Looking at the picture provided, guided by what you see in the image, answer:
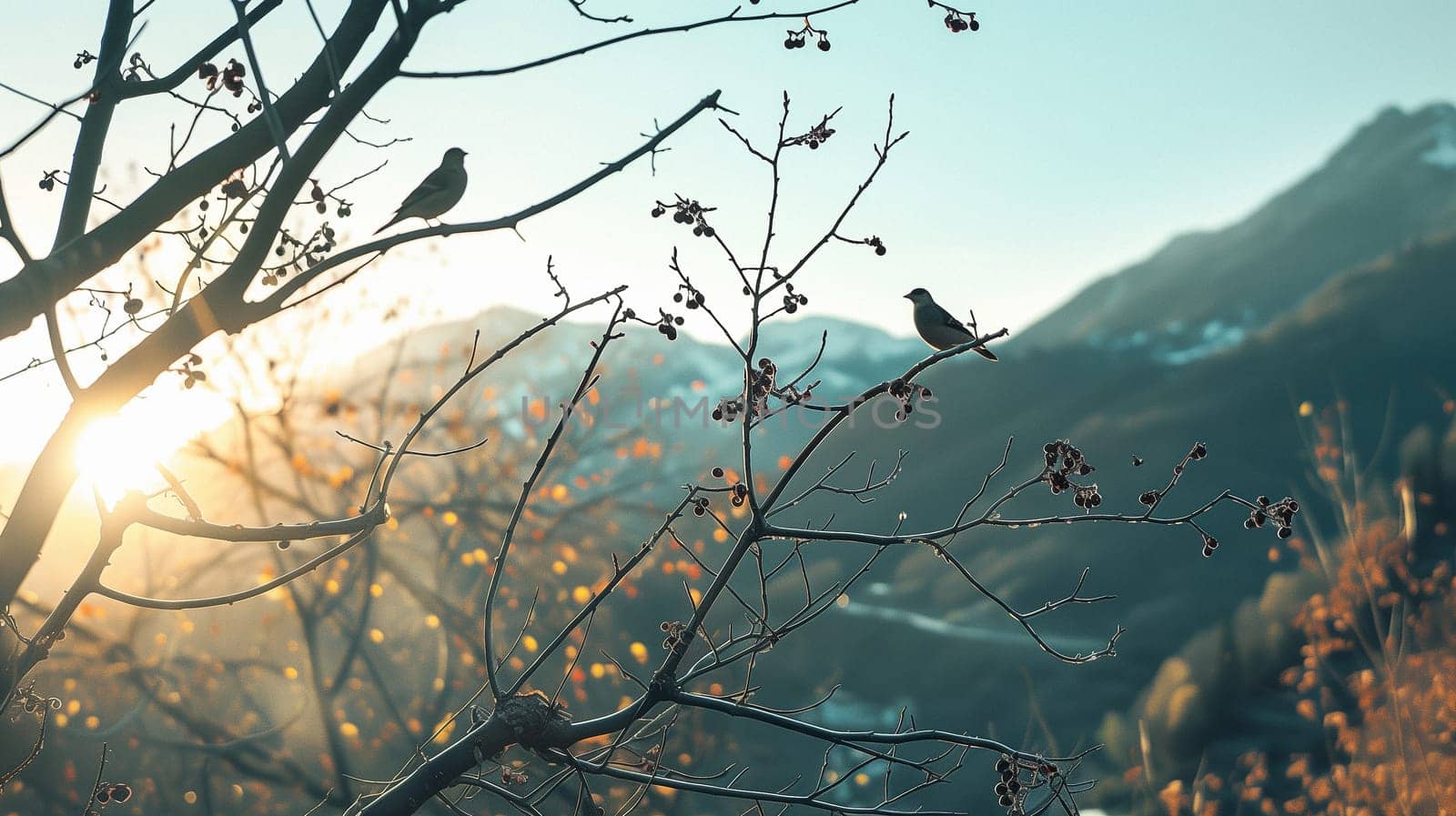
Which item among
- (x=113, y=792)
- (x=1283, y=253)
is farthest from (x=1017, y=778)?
(x=1283, y=253)

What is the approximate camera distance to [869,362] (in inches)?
1946

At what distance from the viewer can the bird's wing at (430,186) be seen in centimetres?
591

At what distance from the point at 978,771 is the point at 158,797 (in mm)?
19297

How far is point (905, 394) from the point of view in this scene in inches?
120

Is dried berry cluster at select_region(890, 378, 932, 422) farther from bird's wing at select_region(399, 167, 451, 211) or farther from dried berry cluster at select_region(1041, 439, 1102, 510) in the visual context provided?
bird's wing at select_region(399, 167, 451, 211)

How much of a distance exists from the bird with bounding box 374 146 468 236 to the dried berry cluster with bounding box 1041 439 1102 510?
4.12 meters

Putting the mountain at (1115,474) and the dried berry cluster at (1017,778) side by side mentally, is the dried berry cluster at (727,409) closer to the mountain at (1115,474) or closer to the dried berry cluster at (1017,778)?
the dried berry cluster at (1017,778)

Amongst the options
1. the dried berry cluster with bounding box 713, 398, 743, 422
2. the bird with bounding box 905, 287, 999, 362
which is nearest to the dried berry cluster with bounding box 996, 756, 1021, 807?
the dried berry cluster with bounding box 713, 398, 743, 422

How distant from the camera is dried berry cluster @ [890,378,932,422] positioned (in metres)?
2.98

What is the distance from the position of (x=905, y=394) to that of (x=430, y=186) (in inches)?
155

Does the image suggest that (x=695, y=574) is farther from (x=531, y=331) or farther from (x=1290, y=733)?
(x=531, y=331)

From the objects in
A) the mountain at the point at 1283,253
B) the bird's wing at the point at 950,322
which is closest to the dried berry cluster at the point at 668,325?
the bird's wing at the point at 950,322

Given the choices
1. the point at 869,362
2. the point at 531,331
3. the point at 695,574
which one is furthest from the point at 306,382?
the point at 869,362

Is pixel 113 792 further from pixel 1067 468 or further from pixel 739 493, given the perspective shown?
pixel 1067 468
